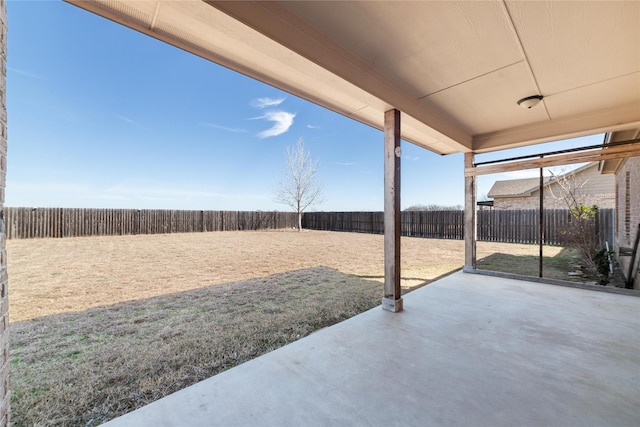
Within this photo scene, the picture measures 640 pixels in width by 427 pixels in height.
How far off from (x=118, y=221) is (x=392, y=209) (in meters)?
13.4

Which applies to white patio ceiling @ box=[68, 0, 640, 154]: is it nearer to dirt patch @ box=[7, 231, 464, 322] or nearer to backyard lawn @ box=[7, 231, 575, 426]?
backyard lawn @ box=[7, 231, 575, 426]

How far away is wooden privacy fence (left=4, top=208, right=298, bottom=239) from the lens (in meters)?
9.31

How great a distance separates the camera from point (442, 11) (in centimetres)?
160

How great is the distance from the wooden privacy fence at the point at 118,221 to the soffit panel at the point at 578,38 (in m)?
13.8

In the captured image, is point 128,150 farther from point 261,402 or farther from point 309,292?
point 261,402

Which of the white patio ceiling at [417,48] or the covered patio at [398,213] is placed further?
the white patio ceiling at [417,48]

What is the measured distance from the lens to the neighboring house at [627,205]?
3.91 metres

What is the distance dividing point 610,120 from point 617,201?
4.78 metres

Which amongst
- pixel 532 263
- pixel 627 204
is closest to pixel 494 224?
pixel 532 263

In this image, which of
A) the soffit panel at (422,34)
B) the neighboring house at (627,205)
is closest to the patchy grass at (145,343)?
the soffit panel at (422,34)

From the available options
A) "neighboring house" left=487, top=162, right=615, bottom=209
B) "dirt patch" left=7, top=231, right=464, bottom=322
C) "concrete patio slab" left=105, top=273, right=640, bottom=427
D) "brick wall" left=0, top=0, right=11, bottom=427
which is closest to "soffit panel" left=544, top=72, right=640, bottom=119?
"concrete patio slab" left=105, top=273, right=640, bottom=427

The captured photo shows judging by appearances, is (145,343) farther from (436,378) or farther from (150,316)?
Result: (436,378)

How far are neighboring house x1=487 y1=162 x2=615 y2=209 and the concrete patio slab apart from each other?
7861 mm

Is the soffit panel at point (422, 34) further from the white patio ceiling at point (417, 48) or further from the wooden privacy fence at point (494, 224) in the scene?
the wooden privacy fence at point (494, 224)
